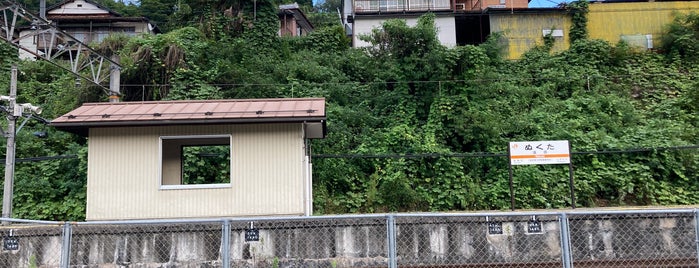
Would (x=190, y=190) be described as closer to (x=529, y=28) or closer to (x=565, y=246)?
(x=565, y=246)

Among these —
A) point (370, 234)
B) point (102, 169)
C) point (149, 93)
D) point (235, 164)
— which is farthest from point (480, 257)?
point (149, 93)

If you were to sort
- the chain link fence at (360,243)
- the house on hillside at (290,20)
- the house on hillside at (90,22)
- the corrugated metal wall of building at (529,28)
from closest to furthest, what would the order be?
the chain link fence at (360,243) < the corrugated metal wall of building at (529,28) < the house on hillside at (90,22) < the house on hillside at (290,20)

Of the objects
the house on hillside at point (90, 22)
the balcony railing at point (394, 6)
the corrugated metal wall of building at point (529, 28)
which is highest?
the house on hillside at point (90, 22)

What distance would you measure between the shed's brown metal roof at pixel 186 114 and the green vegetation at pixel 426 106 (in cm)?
501

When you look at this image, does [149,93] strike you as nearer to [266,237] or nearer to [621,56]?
[266,237]

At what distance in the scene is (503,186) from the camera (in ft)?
46.4

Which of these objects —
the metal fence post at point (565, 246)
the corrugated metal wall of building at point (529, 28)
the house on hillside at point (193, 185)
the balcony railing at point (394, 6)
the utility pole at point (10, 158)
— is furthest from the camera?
the balcony railing at point (394, 6)

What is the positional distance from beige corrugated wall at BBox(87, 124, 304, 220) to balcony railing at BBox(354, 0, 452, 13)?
19733 mm

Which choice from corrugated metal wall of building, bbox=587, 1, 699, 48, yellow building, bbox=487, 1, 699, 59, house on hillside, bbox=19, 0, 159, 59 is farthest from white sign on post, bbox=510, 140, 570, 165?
house on hillside, bbox=19, 0, 159, 59

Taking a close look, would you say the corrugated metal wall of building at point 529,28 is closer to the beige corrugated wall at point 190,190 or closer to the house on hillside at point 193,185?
the house on hillside at point 193,185

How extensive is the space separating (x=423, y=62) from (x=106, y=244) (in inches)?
533

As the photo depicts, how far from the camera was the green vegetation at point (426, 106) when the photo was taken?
13977 millimetres

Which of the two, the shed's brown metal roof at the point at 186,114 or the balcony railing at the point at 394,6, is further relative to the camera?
the balcony railing at the point at 394,6

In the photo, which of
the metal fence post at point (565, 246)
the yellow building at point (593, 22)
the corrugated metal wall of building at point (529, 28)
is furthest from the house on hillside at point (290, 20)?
the metal fence post at point (565, 246)
